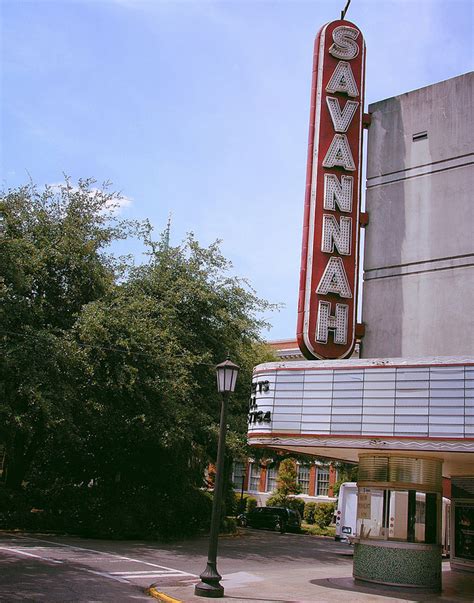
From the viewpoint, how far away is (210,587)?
14180mm

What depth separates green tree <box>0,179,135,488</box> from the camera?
74.3ft

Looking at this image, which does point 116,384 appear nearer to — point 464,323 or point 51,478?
point 51,478

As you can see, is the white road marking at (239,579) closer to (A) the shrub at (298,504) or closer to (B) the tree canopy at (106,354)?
(B) the tree canopy at (106,354)

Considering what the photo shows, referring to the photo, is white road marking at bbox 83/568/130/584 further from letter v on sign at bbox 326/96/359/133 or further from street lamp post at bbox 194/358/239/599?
letter v on sign at bbox 326/96/359/133

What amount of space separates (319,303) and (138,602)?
7.50 metres

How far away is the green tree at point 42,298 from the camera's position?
22.7m

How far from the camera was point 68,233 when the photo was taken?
1077 inches

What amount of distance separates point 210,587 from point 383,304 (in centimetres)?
771

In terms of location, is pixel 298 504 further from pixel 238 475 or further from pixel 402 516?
pixel 402 516

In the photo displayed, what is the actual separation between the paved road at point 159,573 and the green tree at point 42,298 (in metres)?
4.16

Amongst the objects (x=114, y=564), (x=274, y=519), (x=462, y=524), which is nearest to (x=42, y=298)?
(x=114, y=564)

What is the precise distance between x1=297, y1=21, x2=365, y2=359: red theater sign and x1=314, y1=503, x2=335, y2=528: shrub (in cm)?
3357

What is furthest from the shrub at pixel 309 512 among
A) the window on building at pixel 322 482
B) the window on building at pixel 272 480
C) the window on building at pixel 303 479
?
the window on building at pixel 272 480

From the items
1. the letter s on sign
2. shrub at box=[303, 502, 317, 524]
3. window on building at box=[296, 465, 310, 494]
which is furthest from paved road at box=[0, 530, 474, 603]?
window on building at box=[296, 465, 310, 494]
